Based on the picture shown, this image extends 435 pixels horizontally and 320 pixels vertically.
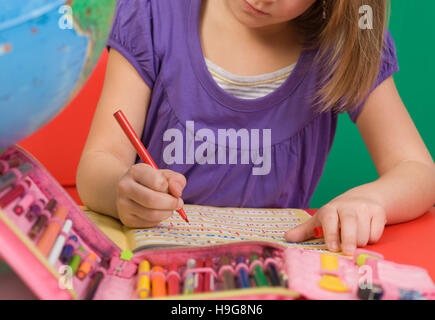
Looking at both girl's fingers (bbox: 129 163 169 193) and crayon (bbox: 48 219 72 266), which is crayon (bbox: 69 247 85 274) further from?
girl's fingers (bbox: 129 163 169 193)

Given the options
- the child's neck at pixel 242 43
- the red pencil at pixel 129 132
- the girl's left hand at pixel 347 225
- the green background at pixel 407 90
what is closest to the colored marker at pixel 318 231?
the girl's left hand at pixel 347 225

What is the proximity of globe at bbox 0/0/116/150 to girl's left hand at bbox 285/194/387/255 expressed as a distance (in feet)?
0.94

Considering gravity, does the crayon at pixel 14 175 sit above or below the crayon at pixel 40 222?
above

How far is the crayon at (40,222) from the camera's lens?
1.06 feet

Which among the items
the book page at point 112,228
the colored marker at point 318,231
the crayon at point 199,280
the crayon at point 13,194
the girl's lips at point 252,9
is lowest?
the book page at point 112,228

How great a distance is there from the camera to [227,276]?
1.12 feet

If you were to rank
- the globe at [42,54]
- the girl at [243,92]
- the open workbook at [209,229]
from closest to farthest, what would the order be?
the globe at [42,54] < the open workbook at [209,229] < the girl at [243,92]

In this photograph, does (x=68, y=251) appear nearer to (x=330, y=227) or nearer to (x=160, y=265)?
(x=160, y=265)

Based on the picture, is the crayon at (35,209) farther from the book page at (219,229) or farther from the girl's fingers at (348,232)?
the girl's fingers at (348,232)

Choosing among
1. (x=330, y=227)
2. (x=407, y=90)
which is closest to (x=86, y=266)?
(x=330, y=227)

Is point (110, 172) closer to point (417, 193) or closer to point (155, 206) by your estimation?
point (155, 206)

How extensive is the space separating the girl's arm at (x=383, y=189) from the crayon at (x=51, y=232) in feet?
0.79

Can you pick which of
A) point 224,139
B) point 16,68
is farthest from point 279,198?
point 16,68

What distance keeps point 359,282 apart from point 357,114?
18.5 inches
